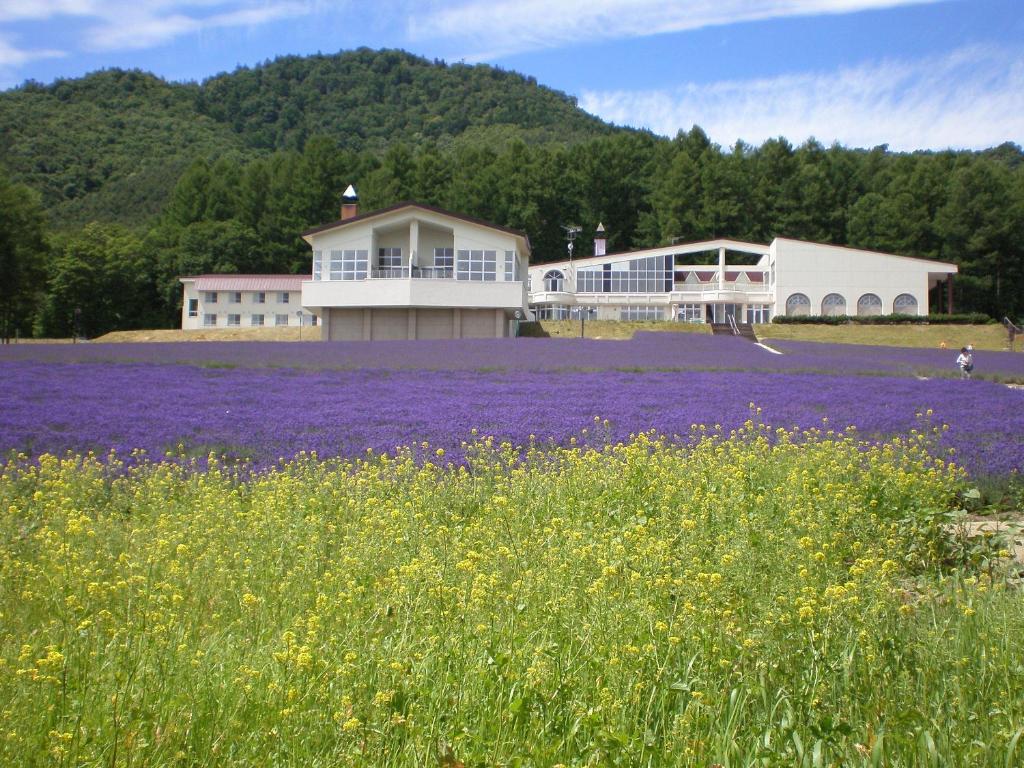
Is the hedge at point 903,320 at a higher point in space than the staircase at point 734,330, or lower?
higher

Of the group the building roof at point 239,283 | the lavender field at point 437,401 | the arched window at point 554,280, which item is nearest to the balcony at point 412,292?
the arched window at point 554,280

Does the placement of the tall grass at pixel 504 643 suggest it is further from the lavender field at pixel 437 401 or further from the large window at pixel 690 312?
the large window at pixel 690 312

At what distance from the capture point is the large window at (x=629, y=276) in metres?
68.4

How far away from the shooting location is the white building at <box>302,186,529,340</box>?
2063 inches

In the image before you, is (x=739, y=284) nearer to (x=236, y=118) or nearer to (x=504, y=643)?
(x=504, y=643)

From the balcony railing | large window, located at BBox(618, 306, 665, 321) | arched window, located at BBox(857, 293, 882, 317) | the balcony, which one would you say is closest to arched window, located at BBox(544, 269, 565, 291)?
large window, located at BBox(618, 306, 665, 321)

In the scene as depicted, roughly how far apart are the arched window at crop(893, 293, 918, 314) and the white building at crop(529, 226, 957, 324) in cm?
7

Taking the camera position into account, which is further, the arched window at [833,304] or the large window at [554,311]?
the large window at [554,311]

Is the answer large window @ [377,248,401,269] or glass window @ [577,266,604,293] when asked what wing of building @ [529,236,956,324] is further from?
large window @ [377,248,401,269]

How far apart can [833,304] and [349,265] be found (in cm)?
3404

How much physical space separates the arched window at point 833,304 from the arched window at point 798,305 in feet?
3.35

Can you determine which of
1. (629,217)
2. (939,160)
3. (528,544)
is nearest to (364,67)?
(629,217)

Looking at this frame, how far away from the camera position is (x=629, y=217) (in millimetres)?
90250

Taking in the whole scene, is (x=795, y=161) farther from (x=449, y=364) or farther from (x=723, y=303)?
(x=449, y=364)
